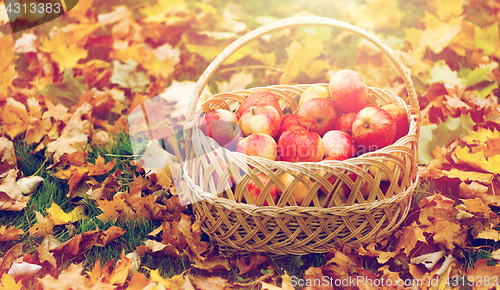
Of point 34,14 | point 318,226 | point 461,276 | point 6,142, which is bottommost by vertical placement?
point 461,276

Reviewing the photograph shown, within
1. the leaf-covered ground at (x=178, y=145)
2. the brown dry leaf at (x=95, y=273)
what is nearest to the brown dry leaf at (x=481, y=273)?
the leaf-covered ground at (x=178, y=145)

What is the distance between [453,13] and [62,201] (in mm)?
2959

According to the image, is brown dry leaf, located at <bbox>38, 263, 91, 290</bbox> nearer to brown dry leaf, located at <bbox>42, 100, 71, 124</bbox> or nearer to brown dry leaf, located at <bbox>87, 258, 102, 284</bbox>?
brown dry leaf, located at <bbox>87, 258, 102, 284</bbox>

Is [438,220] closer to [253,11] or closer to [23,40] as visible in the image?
[253,11]

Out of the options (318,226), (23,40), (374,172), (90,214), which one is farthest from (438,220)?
(23,40)

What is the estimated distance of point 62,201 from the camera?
68.9 inches

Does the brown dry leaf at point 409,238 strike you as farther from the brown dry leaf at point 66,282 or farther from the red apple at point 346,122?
the brown dry leaf at point 66,282

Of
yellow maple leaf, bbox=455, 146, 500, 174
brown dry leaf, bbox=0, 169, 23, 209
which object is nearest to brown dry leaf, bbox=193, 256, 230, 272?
brown dry leaf, bbox=0, 169, 23, 209

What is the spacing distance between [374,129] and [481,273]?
2.01ft

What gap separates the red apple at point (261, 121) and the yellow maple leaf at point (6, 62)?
1.54 m

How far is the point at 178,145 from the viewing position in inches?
76.6

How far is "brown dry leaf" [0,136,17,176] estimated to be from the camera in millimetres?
1843

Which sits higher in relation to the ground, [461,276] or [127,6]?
[127,6]

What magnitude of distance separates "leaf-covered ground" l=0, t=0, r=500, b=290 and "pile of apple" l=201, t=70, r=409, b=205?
0.33 m
